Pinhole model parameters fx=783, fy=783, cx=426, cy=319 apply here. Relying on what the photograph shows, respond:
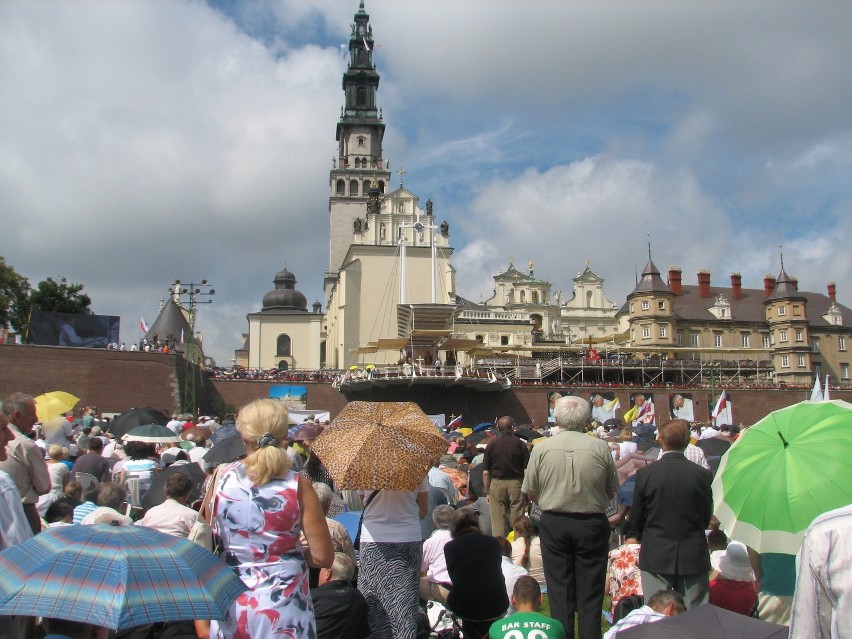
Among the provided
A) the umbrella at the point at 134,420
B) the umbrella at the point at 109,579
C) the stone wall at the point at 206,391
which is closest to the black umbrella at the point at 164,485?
the umbrella at the point at 109,579

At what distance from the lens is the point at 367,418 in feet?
22.3

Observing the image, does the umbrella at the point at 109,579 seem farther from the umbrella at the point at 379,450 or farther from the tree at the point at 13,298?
the tree at the point at 13,298

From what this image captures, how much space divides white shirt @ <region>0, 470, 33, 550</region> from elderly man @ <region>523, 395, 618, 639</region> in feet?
12.4

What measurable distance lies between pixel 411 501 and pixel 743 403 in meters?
55.6

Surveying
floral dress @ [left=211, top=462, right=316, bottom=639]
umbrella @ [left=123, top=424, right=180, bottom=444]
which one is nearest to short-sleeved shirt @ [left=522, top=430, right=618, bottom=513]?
floral dress @ [left=211, top=462, right=316, bottom=639]

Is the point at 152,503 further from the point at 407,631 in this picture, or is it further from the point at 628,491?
the point at 628,491

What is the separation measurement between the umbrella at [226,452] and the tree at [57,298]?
50003 millimetres

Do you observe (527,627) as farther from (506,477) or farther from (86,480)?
(86,480)

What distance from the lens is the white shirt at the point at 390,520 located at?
6184 mm

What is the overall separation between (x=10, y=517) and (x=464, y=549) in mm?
3511

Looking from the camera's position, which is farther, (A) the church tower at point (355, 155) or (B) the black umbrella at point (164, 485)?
(A) the church tower at point (355, 155)

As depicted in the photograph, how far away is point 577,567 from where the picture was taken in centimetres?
625

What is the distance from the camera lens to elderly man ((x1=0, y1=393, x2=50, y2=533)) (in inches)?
242

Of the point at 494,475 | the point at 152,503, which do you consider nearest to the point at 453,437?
the point at 494,475
